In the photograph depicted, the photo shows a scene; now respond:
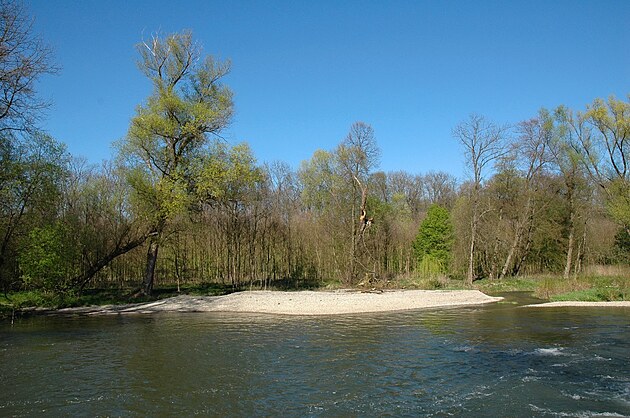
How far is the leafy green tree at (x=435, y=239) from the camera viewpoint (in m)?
41.7

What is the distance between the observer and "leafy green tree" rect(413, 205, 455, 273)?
4172 cm

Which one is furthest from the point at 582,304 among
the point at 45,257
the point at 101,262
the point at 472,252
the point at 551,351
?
the point at 101,262

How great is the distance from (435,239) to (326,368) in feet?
102

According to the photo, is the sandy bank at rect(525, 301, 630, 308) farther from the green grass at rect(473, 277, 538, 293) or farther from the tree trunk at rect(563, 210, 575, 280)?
the tree trunk at rect(563, 210, 575, 280)

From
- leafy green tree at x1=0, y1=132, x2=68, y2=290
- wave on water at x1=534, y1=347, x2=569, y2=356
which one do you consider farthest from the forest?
wave on water at x1=534, y1=347, x2=569, y2=356

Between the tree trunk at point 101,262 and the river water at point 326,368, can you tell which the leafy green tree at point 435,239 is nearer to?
the river water at point 326,368

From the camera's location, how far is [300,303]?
2655 centimetres

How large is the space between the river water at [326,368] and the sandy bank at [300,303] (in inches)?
161

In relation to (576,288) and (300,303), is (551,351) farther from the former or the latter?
(576,288)

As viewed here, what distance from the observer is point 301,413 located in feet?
31.0

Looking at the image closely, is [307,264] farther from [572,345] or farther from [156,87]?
[572,345]

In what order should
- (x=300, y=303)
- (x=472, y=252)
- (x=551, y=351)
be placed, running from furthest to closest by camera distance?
(x=472, y=252) < (x=300, y=303) < (x=551, y=351)

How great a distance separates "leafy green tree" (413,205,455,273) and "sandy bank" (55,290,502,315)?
1151cm

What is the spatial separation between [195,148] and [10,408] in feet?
75.3
